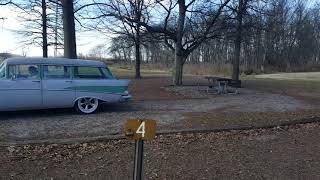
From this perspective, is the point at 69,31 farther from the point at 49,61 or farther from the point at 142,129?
the point at 142,129

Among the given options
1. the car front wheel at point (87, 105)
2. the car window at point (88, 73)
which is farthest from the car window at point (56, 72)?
the car front wheel at point (87, 105)

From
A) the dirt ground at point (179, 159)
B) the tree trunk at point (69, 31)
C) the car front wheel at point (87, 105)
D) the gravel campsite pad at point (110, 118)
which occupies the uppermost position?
the tree trunk at point (69, 31)

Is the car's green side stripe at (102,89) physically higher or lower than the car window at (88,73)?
lower

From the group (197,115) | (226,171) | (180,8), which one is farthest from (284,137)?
(180,8)

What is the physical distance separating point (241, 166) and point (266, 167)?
14.6 inches

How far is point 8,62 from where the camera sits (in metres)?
10.8

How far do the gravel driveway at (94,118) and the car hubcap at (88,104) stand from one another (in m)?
0.25

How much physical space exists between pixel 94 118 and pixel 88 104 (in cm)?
112

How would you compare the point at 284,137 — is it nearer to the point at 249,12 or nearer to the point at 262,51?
the point at 249,12

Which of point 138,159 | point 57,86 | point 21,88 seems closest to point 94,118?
point 57,86

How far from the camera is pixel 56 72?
11359 mm

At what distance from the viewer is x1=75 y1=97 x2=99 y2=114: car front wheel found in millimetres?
11562

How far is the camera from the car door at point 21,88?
10.5 metres

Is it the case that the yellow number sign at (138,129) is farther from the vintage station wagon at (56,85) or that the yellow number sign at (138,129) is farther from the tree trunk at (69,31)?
the tree trunk at (69,31)
